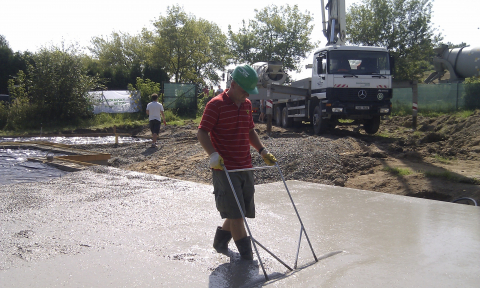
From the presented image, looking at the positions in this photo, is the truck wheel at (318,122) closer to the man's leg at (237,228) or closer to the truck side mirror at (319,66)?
the truck side mirror at (319,66)

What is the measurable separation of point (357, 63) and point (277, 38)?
120 feet

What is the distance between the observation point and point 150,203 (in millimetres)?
5496

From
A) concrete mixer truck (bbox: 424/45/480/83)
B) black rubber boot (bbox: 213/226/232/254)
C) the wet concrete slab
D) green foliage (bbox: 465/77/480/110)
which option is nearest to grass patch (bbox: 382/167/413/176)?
the wet concrete slab

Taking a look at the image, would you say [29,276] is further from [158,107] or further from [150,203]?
[158,107]

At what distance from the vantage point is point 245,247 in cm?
344

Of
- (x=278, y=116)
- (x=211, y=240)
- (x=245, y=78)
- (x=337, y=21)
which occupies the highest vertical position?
(x=337, y=21)

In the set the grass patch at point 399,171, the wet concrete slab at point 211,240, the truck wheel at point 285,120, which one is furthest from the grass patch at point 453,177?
the truck wheel at point 285,120

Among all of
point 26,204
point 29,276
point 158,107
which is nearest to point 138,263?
point 29,276

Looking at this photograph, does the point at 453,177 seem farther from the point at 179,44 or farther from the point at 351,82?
the point at 179,44

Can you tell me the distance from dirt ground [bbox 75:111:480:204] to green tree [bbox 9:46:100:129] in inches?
397

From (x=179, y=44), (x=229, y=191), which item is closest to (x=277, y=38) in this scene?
(x=179, y=44)

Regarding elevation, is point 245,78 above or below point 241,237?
above

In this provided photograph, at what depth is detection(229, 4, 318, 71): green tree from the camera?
Result: 1900 inches

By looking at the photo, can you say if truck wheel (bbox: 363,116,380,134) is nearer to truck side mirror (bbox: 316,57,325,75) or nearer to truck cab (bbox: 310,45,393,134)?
truck cab (bbox: 310,45,393,134)
